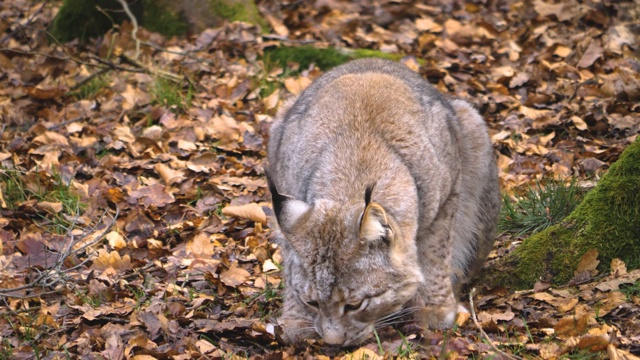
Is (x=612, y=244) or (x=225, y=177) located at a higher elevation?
(x=612, y=244)

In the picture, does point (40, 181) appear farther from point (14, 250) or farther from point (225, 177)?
point (225, 177)

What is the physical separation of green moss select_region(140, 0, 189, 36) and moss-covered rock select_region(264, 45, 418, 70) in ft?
4.59

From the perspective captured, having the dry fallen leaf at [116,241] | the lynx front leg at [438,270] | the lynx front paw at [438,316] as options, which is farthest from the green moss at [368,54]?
the lynx front paw at [438,316]

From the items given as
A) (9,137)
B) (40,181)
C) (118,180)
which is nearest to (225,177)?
(118,180)

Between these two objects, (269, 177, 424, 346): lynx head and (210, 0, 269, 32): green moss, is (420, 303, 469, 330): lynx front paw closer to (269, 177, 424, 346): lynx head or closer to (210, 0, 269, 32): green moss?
(269, 177, 424, 346): lynx head

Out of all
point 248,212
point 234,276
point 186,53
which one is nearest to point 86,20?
point 186,53

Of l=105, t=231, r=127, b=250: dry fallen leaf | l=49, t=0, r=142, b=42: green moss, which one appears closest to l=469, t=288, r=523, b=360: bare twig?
l=105, t=231, r=127, b=250: dry fallen leaf

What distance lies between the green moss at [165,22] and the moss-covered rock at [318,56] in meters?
1.40

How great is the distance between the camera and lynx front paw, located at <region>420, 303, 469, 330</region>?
482 centimetres

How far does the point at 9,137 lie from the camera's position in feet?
26.3

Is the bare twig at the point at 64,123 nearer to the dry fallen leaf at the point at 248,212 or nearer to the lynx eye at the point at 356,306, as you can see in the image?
the dry fallen leaf at the point at 248,212

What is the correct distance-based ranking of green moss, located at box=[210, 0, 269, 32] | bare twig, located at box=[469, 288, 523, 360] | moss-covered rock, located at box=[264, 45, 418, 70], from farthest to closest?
1. green moss, located at box=[210, 0, 269, 32]
2. moss-covered rock, located at box=[264, 45, 418, 70]
3. bare twig, located at box=[469, 288, 523, 360]

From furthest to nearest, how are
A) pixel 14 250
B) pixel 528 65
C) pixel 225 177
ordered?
pixel 528 65, pixel 225 177, pixel 14 250

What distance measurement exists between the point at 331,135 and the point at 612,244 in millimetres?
1828
